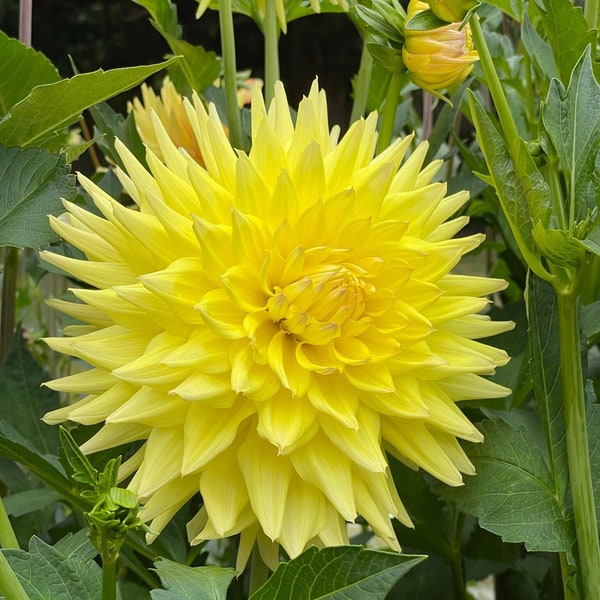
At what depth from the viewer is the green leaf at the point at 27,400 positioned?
0.51 m

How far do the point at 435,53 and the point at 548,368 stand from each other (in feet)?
0.53

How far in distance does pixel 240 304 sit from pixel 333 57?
388cm

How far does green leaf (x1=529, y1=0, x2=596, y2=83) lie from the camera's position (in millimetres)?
473

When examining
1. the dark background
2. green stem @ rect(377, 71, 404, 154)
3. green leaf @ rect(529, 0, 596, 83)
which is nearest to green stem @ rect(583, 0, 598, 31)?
green leaf @ rect(529, 0, 596, 83)

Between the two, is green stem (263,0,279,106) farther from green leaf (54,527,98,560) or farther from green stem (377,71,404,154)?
green leaf (54,527,98,560)

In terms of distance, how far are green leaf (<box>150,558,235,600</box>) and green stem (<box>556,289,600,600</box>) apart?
6.4 inches

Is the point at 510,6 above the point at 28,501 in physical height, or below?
above

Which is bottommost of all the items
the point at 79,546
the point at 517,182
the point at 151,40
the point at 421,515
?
the point at 151,40

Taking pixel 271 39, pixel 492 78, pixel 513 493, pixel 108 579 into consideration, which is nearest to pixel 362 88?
pixel 271 39

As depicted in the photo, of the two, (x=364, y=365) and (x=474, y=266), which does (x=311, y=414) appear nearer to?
(x=364, y=365)

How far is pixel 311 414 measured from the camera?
0.35 metres

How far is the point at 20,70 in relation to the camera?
0.45 m

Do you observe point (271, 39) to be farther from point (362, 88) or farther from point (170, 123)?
point (170, 123)

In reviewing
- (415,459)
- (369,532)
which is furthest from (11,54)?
(369,532)
